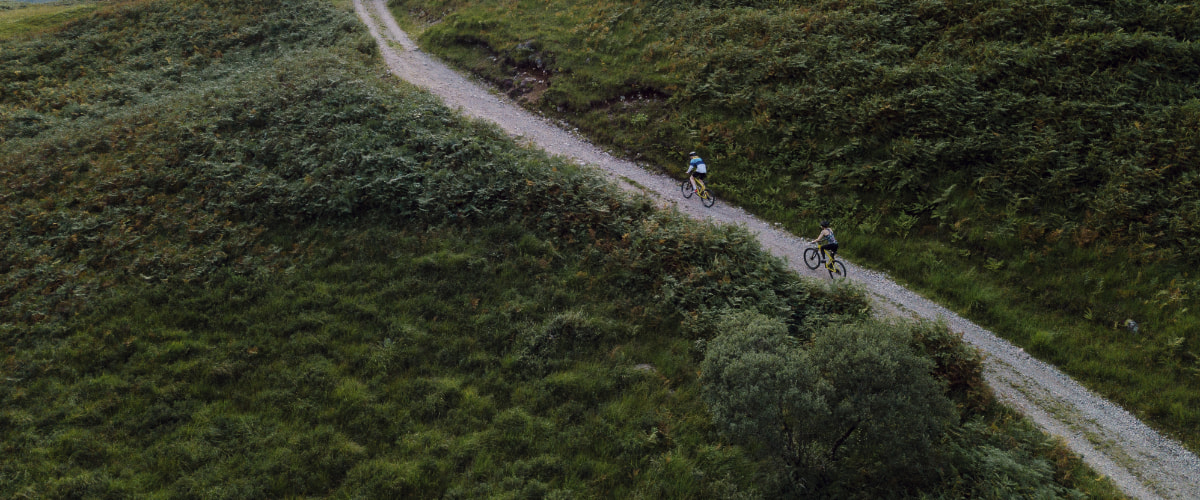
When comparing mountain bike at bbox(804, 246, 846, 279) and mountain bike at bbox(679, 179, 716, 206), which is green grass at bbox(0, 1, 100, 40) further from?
mountain bike at bbox(804, 246, 846, 279)

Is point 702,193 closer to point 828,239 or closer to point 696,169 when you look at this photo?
point 696,169

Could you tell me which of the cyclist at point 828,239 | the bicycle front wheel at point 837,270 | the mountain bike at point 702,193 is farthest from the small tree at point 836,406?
the mountain bike at point 702,193

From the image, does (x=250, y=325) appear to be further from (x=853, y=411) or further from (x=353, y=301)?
(x=853, y=411)

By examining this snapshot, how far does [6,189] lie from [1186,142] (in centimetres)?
4187

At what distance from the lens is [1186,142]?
1753cm

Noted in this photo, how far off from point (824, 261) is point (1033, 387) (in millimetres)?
6443

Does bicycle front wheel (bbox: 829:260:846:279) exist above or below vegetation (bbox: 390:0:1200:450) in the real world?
below

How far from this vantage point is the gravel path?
38.6 ft

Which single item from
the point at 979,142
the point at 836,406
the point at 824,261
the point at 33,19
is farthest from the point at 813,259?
the point at 33,19

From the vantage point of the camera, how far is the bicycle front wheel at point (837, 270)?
17889 millimetres

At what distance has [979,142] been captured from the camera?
65.5 ft

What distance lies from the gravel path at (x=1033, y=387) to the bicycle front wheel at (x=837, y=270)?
0.23 metres

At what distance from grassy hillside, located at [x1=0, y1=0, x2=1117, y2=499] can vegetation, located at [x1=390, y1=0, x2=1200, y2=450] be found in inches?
177

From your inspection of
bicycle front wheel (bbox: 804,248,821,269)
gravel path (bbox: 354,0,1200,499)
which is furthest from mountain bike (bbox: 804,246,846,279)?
gravel path (bbox: 354,0,1200,499)
